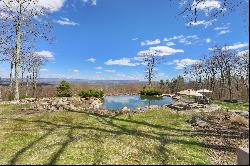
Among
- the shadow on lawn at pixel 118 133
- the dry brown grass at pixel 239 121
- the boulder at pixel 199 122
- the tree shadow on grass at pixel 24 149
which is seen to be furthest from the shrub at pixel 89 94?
the tree shadow on grass at pixel 24 149

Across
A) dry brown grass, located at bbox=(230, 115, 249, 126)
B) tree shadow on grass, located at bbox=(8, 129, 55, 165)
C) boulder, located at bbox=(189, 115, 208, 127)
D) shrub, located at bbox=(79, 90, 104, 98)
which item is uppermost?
shrub, located at bbox=(79, 90, 104, 98)

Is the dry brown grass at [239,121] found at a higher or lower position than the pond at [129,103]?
higher

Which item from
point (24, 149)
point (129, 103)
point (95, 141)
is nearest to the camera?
point (24, 149)

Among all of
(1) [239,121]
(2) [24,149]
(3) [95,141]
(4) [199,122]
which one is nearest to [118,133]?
(3) [95,141]

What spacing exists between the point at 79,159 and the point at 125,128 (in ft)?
26.2

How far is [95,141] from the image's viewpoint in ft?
60.3

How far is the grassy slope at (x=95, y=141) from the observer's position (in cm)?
1529

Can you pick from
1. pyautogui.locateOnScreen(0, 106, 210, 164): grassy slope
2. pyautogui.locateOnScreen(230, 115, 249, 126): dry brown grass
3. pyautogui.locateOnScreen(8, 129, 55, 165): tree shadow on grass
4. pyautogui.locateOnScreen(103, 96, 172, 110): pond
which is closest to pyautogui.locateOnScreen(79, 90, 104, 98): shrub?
pyautogui.locateOnScreen(103, 96, 172, 110): pond

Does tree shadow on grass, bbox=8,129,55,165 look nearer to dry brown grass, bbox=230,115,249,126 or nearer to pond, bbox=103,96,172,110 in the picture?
dry brown grass, bbox=230,115,249,126

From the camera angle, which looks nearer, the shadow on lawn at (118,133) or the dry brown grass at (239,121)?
the shadow on lawn at (118,133)

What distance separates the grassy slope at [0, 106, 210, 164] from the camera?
15.3 metres

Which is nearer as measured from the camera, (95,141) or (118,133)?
(95,141)

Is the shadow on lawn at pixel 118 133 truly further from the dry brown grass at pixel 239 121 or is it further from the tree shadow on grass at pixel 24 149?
the dry brown grass at pixel 239 121

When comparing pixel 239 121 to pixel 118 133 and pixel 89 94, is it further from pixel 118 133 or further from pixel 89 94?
pixel 89 94
